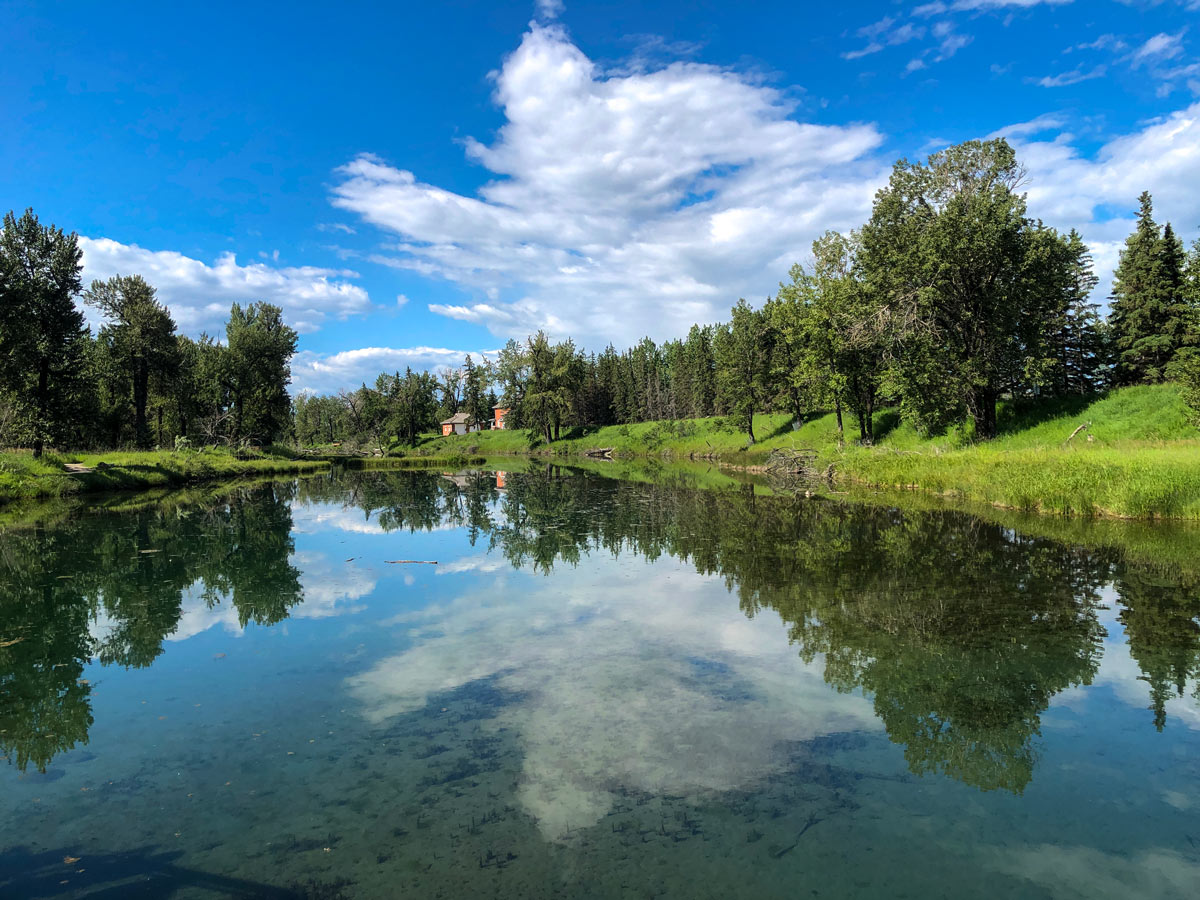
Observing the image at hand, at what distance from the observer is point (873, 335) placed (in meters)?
32.8

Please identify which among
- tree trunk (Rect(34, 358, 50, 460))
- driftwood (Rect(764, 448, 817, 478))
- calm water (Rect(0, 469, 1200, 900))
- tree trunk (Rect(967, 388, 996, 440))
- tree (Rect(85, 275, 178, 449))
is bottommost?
calm water (Rect(0, 469, 1200, 900))

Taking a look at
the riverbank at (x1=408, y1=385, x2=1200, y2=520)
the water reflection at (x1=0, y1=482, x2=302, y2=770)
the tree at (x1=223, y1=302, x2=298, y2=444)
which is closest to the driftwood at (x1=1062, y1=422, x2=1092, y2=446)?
the riverbank at (x1=408, y1=385, x2=1200, y2=520)

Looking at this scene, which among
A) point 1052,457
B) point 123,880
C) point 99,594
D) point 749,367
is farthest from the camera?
point 749,367

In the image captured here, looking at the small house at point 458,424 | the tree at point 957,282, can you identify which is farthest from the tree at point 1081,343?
the small house at point 458,424

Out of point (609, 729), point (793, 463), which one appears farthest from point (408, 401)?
point (609, 729)

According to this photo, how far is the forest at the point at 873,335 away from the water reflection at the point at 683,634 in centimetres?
1624

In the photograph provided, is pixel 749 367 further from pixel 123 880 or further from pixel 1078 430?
pixel 123 880

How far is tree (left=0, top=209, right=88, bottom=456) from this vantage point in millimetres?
32594

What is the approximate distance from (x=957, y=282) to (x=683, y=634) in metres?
29.7

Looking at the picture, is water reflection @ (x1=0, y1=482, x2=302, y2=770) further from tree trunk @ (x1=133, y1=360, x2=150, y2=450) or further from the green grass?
the green grass

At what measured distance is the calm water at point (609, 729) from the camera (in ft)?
14.5

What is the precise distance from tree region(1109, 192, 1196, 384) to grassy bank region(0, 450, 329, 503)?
59405 mm

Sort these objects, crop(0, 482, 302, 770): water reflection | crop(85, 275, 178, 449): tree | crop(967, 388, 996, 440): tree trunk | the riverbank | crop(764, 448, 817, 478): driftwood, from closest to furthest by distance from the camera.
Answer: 1. crop(0, 482, 302, 770): water reflection
2. the riverbank
3. crop(967, 388, 996, 440): tree trunk
4. crop(764, 448, 817, 478): driftwood
5. crop(85, 275, 178, 449): tree

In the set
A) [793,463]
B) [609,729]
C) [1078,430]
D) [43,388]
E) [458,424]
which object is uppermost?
[458,424]
